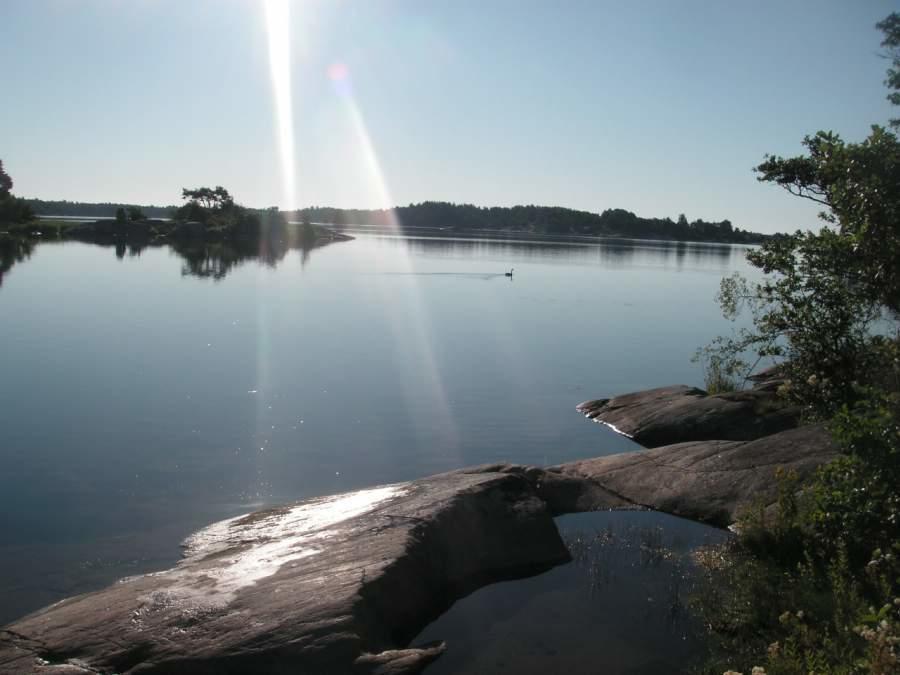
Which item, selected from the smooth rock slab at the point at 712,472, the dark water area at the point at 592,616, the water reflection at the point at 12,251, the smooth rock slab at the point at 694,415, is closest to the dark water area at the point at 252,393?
the smooth rock slab at the point at 694,415

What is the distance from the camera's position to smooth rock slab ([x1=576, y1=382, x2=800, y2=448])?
18.8m

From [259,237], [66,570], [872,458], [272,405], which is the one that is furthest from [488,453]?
[259,237]

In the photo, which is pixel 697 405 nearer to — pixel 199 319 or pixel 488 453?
pixel 488 453

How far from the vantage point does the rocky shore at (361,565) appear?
833 centimetres

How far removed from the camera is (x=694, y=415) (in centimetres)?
2016

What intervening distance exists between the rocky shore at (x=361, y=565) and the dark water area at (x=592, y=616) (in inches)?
14.8

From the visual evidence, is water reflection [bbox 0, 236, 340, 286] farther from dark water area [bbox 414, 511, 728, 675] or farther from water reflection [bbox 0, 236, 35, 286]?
dark water area [bbox 414, 511, 728, 675]

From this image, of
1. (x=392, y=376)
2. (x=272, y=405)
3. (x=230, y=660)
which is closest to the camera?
(x=230, y=660)

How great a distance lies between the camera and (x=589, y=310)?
2003 inches

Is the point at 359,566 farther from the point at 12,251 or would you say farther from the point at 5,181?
the point at 5,181

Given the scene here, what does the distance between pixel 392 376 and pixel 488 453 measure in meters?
9.21

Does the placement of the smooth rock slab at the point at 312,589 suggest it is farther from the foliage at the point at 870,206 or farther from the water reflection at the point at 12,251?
the water reflection at the point at 12,251

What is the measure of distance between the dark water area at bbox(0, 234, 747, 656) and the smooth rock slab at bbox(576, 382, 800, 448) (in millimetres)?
820

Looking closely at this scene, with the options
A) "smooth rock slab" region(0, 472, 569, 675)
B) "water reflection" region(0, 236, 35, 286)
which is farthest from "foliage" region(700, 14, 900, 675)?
"water reflection" region(0, 236, 35, 286)
